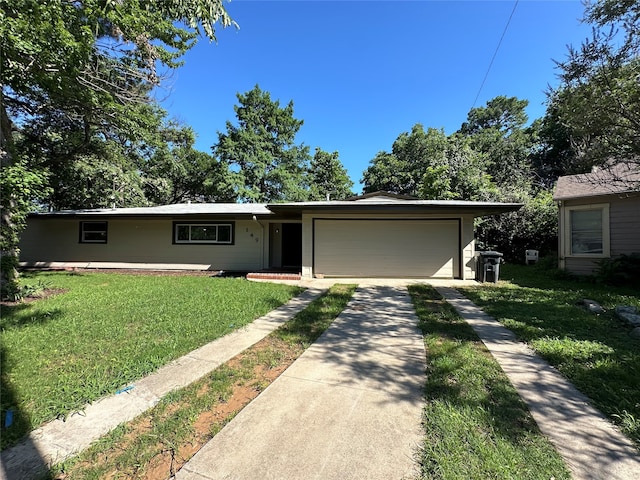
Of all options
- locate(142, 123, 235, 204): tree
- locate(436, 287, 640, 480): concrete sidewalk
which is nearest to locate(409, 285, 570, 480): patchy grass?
locate(436, 287, 640, 480): concrete sidewalk

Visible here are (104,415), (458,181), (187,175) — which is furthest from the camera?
(187,175)

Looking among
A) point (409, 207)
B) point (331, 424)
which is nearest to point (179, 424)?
point (331, 424)

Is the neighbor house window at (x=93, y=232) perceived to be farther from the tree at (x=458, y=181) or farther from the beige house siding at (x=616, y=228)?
the beige house siding at (x=616, y=228)

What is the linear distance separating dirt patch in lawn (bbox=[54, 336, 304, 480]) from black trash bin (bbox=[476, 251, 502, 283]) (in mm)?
7914

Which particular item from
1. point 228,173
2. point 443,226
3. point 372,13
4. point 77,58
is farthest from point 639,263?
point 228,173

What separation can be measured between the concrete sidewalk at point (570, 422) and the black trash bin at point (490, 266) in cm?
568

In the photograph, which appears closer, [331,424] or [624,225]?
[331,424]

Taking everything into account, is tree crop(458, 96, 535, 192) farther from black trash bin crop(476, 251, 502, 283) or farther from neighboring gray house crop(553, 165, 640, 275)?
black trash bin crop(476, 251, 502, 283)

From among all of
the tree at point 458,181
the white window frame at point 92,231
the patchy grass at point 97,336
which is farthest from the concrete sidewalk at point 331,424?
the tree at point 458,181

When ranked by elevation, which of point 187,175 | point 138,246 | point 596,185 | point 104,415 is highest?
point 187,175

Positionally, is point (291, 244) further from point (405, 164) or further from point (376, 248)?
point (405, 164)

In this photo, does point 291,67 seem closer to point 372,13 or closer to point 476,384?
point 372,13

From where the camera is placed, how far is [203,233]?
12.3m

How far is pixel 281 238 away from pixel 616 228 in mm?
11540
